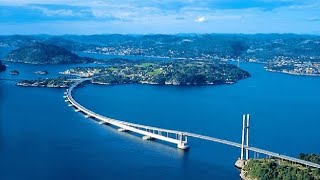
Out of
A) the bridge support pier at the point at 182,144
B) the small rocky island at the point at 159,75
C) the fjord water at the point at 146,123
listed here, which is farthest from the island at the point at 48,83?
the bridge support pier at the point at 182,144

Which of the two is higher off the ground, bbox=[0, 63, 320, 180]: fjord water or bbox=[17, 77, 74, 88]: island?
bbox=[17, 77, 74, 88]: island

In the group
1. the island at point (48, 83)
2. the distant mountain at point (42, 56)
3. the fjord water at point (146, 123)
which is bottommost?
the fjord water at point (146, 123)

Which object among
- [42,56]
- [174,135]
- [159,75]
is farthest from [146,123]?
[42,56]

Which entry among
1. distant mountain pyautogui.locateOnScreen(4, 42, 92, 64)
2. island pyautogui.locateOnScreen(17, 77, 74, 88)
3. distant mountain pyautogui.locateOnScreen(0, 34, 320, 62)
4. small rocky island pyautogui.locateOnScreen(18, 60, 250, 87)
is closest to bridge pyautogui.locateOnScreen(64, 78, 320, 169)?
island pyautogui.locateOnScreen(17, 77, 74, 88)

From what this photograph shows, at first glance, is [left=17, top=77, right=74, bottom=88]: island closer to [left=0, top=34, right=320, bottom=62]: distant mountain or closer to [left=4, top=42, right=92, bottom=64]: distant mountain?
[left=4, top=42, right=92, bottom=64]: distant mountain

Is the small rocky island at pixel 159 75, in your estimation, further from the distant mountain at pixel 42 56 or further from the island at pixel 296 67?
the distant mountain at pixel 42 56

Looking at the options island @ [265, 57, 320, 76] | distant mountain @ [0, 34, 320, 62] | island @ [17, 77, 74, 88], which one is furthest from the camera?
distant mountain @ [0, 34, 320, 62]

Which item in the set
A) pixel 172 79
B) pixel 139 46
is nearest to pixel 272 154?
pixel 172 79
